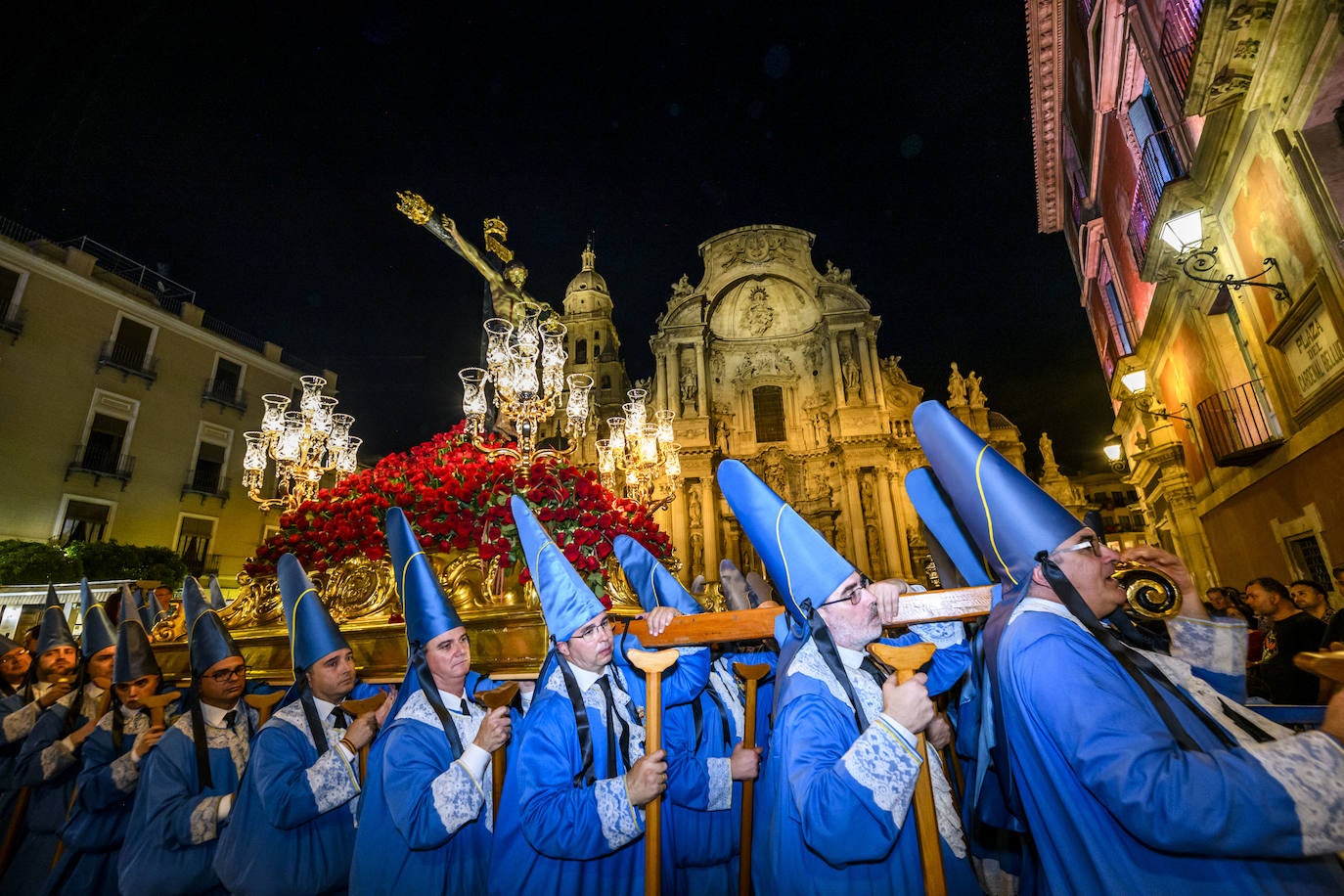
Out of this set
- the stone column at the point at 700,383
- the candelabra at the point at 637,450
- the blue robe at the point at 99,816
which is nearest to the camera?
the blue robe at the point at 99,816

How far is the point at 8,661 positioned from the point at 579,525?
540 cm

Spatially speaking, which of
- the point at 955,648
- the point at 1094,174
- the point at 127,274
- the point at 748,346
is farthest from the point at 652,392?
the point at 955,648

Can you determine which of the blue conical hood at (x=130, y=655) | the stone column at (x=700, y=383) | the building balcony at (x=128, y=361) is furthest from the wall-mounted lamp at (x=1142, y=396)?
the building balcony at (x=128, y=361)

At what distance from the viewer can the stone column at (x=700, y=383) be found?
23109mm

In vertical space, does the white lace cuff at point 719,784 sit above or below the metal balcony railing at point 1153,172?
below

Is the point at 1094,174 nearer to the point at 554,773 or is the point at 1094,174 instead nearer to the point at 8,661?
the point at 554,773

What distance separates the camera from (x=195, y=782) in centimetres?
285

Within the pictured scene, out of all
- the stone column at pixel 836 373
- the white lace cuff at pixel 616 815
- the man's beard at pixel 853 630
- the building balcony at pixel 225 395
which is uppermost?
the stone column at pixel 836 373

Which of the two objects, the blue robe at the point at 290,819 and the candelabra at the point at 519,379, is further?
the candelabra at the point at 519,379

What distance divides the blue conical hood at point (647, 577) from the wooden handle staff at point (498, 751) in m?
1.42

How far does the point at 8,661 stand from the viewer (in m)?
4.96

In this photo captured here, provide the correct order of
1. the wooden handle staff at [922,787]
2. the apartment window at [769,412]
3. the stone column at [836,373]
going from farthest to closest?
1. the apartment window at [769,412]
2. the stone column at [836,373]
3. the wooden handle staff at [922,787]

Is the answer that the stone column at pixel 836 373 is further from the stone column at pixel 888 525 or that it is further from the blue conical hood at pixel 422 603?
the blue conical hood at pixel 422 603

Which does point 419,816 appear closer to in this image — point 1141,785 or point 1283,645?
point 1141,785
